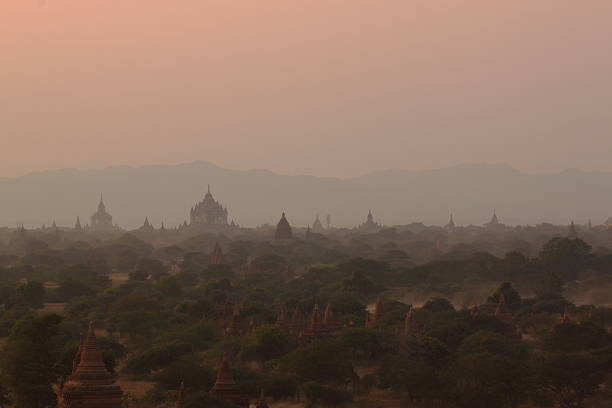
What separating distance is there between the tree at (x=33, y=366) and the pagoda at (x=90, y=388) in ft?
23.4

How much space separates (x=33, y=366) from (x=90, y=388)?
340 inches

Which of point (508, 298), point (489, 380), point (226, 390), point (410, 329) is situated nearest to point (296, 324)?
point (410, 329)

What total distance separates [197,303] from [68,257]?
66.5 m

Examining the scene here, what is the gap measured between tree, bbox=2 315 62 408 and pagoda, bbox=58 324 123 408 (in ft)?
23.4

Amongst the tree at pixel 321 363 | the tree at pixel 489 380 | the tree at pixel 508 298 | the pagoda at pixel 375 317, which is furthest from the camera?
the tree at pixel 508 298

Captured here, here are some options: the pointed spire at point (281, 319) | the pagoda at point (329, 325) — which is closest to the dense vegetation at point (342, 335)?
the pagoda at point (329, 325)

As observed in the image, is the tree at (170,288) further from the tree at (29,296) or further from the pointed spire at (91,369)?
the pointed spire at (91,369)

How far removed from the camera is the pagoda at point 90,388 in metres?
35.1

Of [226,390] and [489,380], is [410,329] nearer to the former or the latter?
[489,380]

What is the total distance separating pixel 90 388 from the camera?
3528 cm

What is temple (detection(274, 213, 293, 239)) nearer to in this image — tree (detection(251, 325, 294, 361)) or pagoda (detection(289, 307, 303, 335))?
pagoda (detection(289, 307, 303, 335))

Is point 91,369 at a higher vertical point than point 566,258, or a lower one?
lower

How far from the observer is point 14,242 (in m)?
192

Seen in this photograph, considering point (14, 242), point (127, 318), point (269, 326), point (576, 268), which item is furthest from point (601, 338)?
point (14, 242)
